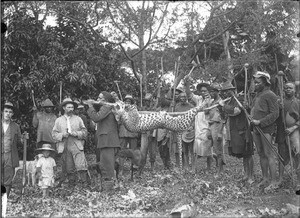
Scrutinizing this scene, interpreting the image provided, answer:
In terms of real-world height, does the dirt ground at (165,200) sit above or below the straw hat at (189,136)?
below

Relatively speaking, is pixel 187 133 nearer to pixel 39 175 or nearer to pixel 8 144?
pixel 39 175

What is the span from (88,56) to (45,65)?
92 cm

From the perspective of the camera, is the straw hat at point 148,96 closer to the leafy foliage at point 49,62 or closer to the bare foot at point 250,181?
the leafy foliage at point 49,62

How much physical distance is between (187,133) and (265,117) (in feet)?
8.64

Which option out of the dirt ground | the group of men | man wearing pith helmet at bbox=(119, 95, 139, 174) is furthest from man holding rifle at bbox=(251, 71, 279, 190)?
man wearing pith helmet at bbox=(119, 95, 139, 174)

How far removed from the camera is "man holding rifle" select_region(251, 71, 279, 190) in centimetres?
701

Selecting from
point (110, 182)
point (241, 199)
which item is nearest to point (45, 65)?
point (110, 182)

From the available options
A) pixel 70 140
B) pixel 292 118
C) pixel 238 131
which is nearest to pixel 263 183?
pixel 238 131

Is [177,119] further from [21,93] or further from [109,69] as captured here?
[21,93]

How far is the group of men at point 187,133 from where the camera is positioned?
23.2ft

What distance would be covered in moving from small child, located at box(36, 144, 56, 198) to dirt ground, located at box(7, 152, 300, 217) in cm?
19

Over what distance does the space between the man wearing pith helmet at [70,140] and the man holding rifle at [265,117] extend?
3.02 m

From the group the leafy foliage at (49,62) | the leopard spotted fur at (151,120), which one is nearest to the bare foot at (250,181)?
the leopard spotted fur at (151,120)

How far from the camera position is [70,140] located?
315 inches
